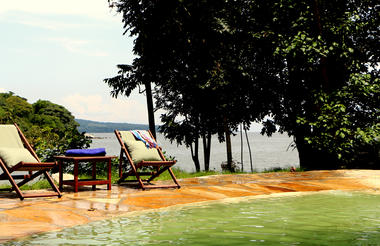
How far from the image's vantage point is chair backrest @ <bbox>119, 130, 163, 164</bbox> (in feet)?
24.5

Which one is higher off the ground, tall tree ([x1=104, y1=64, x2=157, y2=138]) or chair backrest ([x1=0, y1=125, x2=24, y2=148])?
tall tree ([x1=104, y1=64, x2=157, y2=138])

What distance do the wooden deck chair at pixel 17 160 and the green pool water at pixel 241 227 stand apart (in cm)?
182

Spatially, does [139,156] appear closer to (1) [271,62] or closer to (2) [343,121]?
(2) [343,121]

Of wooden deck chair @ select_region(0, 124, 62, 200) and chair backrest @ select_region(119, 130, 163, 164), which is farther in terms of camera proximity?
chair backrest @ select_region(119, 130, 163, 164)

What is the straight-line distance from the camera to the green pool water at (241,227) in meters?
3.88

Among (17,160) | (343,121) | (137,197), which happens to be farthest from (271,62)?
Answer: (17,160)

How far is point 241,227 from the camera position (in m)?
4.56

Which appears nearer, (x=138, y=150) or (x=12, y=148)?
(x=12, y=148)

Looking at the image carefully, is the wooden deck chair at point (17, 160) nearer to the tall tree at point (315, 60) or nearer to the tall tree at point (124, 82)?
the tall tree at point (315, 60)

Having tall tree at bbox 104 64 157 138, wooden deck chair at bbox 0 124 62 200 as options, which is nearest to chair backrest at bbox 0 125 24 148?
wooden deck chair at bbox 0 124 62 200

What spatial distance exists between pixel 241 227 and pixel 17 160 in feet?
11.9

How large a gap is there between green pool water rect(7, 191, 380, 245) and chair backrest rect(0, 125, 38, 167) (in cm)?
216

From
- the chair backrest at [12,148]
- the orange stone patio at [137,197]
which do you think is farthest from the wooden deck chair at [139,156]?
the chair backrest at [12,148]

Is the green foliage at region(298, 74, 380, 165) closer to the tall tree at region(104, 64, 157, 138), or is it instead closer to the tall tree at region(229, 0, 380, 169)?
the tall tree at region(229, 0, 380, 169)
